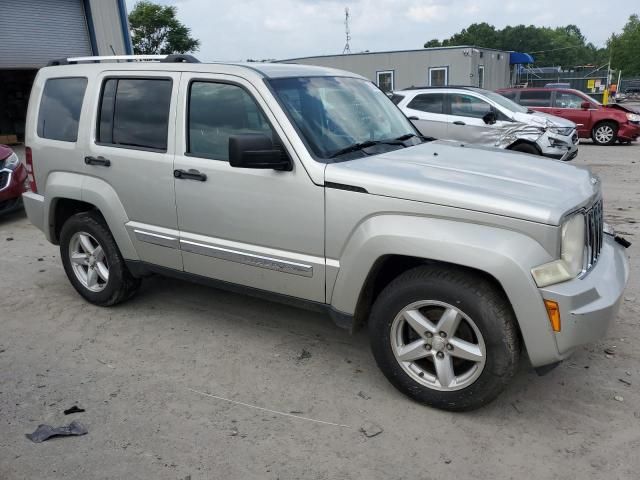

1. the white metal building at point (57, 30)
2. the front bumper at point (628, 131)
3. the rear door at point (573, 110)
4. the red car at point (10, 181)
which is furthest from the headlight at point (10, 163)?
the front bumper at point (628, 131)

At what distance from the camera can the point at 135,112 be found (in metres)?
4.14

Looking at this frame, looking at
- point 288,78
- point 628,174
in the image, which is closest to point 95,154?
point 288,78

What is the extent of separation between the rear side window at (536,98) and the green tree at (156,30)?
30.5 m

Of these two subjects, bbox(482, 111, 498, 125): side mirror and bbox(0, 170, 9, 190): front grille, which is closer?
bbox(0, 170, 9, 190): front grille

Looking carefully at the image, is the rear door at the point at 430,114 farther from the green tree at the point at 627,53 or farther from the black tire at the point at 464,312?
the green tree at the point at 627,53

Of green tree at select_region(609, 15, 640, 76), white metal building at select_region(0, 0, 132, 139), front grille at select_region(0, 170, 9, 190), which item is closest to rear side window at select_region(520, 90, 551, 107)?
white metal building at select_region(0, 0, 132, 139)

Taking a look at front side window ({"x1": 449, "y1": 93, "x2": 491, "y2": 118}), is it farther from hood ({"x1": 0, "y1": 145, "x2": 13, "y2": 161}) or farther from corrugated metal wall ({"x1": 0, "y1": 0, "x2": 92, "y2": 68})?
corrugated metal wall ({"x1": 0, "y1": 0, "x2": 92, "y2": 68})

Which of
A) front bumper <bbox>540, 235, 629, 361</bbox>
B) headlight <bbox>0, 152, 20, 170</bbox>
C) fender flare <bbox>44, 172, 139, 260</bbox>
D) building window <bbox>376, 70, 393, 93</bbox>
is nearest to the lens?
front bumper <bbox>540, 235, 629, 361</bbox>

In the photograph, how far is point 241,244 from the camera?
3682mm

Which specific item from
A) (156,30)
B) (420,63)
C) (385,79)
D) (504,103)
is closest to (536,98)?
(504,103)

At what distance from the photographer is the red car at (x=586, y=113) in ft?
49.7

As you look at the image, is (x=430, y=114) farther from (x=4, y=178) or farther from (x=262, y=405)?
(x=262, y=405)

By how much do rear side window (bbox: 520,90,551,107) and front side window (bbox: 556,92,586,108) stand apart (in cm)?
29

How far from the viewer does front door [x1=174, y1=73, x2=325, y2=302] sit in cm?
338
